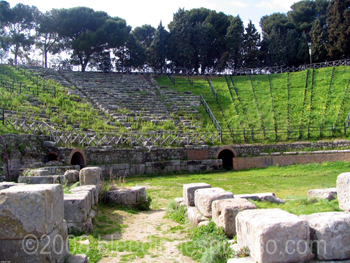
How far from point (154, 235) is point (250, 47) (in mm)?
49846

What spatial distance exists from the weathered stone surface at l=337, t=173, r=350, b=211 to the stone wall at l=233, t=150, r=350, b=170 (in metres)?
15.6

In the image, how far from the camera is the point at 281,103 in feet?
101

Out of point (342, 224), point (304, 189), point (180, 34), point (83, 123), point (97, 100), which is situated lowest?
point (304, 189)

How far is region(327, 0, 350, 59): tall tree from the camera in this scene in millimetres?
41744

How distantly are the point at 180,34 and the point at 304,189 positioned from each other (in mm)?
41257

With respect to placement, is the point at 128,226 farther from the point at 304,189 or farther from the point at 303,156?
the point at 303,156

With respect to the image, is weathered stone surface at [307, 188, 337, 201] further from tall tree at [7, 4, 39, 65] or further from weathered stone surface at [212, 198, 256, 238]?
tall tree at [7, 4, 39, 65]

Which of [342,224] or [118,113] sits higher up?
[118,113]

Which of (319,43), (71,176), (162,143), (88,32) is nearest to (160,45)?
(88,32)

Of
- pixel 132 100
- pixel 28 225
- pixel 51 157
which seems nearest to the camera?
pixel 28 225

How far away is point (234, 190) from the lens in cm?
1346

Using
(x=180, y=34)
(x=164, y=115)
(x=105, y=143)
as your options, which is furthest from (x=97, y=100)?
(x=180, y=34)

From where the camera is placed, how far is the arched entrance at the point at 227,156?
23031mm

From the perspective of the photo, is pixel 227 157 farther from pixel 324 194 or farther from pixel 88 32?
pixel 88 32
